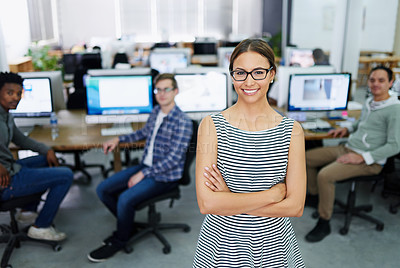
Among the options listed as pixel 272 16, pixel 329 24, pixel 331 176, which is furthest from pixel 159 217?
pixel 272 16

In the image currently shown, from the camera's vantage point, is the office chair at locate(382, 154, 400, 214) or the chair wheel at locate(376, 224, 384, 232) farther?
the office chair at locate(382, 154, 400, 214)

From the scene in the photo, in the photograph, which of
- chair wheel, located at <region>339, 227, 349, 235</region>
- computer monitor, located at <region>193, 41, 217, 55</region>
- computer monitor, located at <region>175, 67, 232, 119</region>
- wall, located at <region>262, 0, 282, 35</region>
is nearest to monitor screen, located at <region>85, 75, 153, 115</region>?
computer monitor, located at <region>175, 67, 232, 119</region>

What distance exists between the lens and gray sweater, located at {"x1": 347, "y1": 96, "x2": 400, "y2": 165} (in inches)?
114

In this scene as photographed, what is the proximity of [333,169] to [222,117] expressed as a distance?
203 cm

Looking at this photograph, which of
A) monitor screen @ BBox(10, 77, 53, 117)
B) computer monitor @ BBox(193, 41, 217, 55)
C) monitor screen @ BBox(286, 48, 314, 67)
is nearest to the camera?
monitor screen @ BBox(10, 77, 53, 117)

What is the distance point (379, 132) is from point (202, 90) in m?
1.60

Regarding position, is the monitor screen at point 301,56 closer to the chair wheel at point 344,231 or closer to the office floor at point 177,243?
the office floor at point 177,243

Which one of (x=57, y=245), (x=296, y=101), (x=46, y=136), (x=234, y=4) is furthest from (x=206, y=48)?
(x=57, y=245)

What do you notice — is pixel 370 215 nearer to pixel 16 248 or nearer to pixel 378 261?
pixel 378 261

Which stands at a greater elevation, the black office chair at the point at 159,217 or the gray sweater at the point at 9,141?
the gray sweater at the point at 9,141

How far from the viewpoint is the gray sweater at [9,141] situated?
2.68 meters

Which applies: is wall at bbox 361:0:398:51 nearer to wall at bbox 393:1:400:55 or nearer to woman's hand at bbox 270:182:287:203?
wall at bbox 393:1:400:55

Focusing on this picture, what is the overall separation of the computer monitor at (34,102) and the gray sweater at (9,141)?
2.01 feet

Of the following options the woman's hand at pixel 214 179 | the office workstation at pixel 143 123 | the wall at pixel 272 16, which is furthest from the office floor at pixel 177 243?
the wall at pixel 272 16
